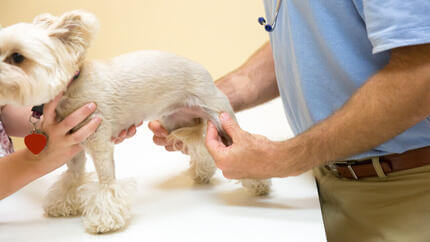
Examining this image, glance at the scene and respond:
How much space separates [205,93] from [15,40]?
47cm

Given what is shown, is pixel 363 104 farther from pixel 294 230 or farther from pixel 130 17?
pixel 130 17

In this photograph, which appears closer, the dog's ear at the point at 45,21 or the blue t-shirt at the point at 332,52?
the blue t-shirt at the point at 332,52

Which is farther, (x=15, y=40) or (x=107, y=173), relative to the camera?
(x=107, y=173)

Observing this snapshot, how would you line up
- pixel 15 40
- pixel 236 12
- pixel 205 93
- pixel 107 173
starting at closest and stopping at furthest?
1. pixel 15 40
2. pixel 107 173
3. pixel 205 93
4. pixel 236 12

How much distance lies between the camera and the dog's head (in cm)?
75

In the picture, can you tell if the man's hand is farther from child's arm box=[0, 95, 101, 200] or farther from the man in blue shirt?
child's arm box=[0, 95, 101, 200]

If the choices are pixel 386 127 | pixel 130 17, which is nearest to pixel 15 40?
pixel 386 127

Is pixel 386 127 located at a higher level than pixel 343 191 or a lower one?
higher

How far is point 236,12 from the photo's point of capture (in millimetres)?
2125

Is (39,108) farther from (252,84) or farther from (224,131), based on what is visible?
(252,84)

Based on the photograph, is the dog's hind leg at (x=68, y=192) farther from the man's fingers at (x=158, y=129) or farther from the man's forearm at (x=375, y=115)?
the man's forearm at (x=375, y=115)

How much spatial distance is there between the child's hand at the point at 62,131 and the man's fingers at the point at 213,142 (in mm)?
274

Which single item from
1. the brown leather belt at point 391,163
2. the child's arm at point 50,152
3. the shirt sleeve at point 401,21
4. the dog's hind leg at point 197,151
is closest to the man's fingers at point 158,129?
the dog's hind leg at point 197,151

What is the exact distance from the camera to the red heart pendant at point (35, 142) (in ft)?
2.92
